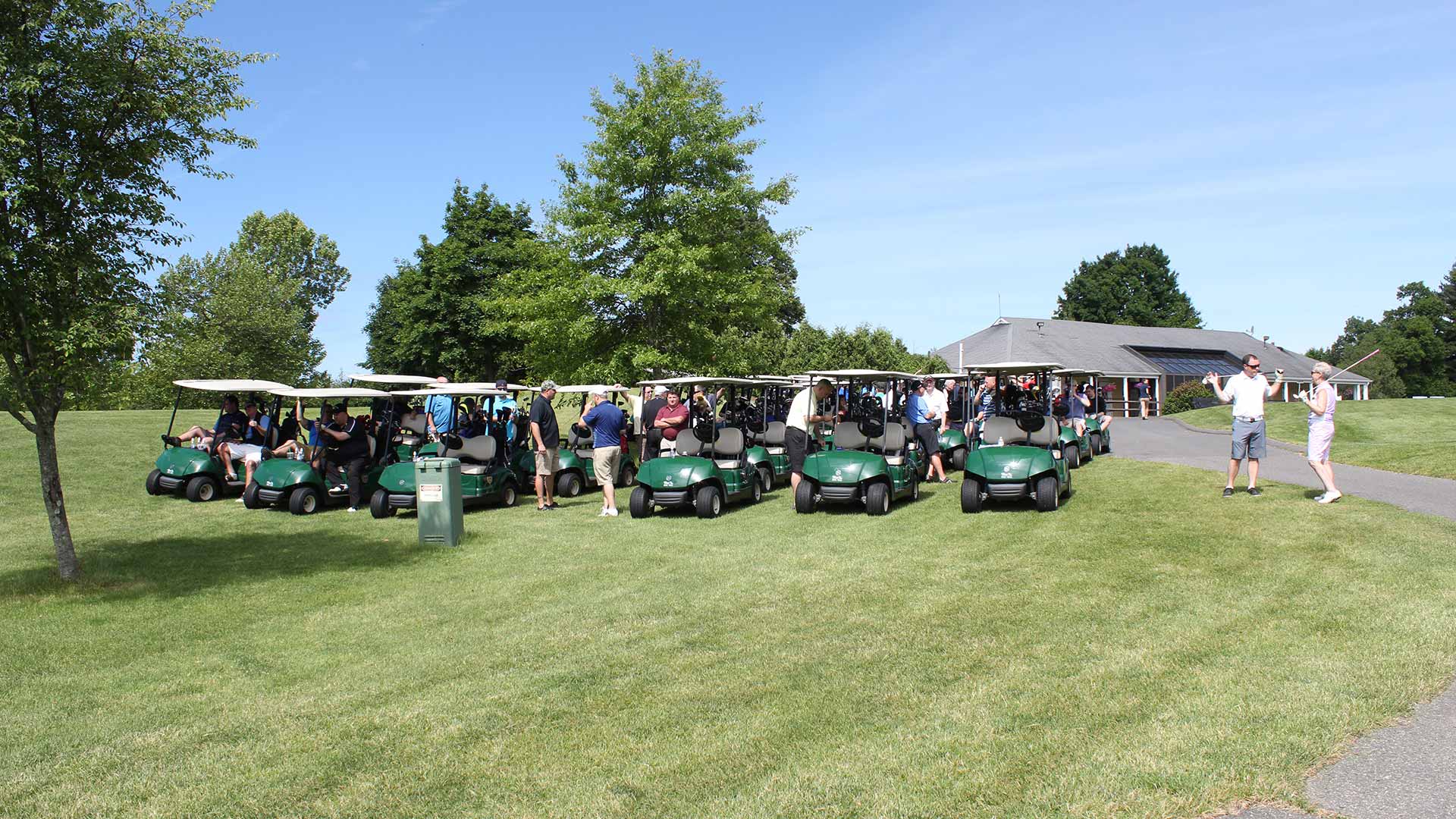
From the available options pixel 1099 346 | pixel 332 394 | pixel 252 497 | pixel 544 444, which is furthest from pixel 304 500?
pixel 1099 346

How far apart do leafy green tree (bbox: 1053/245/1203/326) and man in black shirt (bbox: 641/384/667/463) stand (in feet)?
214

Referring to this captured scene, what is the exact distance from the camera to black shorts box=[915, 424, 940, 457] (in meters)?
13.7

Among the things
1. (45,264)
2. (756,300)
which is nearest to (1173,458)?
(756,300)

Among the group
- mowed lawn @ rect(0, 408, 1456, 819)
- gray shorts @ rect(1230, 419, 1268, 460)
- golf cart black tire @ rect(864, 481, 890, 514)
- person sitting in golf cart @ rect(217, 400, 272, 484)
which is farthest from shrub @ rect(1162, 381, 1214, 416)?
person sitting in golf cart @ rect(217, 400, 272, 484)

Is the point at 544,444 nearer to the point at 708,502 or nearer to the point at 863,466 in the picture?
the point at 708,502

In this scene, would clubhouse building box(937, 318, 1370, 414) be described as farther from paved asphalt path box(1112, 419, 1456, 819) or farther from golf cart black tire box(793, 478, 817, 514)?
paved asphalt path box(1112, 419, 1456, 819)

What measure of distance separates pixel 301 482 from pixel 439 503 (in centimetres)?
375

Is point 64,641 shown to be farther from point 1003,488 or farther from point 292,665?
point 1003,488

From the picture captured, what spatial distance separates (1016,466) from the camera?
424 inches

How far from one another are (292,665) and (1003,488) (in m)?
7.57

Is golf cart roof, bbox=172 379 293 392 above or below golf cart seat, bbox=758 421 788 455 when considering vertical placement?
above

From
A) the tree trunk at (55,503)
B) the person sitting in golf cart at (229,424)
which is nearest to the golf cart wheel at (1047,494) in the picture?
the tree trunk at (55,503)

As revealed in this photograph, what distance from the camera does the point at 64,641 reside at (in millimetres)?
6273

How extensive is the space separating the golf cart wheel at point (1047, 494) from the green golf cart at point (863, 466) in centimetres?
170
